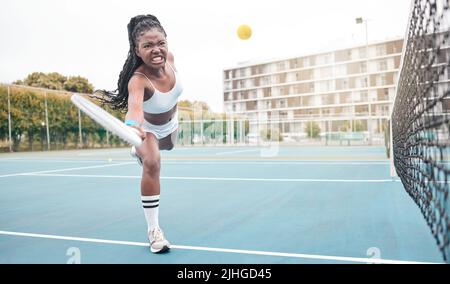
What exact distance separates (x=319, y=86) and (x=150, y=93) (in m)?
56.5

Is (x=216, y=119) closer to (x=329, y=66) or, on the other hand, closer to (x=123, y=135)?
(x=329, y=66)

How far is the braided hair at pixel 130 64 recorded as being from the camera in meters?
2.94

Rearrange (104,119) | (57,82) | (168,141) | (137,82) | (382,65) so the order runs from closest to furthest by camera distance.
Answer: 1. (104,119)
2. (137,82)
3. (168,141)
4. (57,82)
5. (382,65)

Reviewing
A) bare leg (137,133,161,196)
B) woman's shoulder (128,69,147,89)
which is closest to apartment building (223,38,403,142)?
bare leg (137,133,161,196)

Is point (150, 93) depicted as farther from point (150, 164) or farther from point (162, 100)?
point (150, 164)

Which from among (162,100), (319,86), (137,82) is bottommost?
(162,100)

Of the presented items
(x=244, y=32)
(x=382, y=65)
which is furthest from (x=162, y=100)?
(x=382, y=65)

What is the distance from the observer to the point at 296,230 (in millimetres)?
3582

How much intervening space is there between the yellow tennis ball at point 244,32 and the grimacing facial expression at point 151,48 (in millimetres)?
5684

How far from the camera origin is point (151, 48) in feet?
9.45

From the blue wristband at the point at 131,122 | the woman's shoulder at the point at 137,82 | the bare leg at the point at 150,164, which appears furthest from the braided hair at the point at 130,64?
the blue wristband at the point at 131,122

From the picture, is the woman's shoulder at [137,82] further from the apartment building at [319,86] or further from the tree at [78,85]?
the apartment building at [319,86]

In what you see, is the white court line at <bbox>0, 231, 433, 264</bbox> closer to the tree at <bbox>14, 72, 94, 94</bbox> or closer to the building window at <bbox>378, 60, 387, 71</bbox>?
the tree at <bbox>14, 72, 94, 94</bbox>
